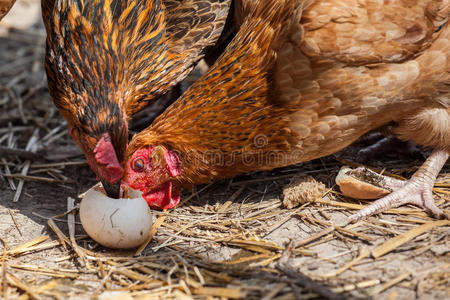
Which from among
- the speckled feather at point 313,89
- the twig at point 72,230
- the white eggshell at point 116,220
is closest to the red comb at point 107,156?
the white eggshell at point 116,220

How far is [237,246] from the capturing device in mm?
2443

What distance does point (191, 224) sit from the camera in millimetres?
2688

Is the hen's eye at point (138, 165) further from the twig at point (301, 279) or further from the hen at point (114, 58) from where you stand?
the twig at point (301, 279)

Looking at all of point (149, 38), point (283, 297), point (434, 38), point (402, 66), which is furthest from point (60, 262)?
point (434, 38)

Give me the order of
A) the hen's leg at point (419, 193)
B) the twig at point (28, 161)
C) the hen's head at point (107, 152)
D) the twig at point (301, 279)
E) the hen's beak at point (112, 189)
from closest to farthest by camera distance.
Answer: the twig at point (301, 279) → the hen's head at point (107, 152) → the hen's beak at point (112, 189) → the hen's leg at point (419, 193) → the twig at point (28, 161)

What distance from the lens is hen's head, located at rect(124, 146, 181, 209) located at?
2.63 meters

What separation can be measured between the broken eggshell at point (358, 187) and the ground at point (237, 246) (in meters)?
0.07

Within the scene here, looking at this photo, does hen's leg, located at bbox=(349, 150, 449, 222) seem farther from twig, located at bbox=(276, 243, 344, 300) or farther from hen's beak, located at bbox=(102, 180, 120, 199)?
hen's beak, located at bbox=(102, 180, 120, 199)

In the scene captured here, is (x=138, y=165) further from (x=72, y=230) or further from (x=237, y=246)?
(x=237, y=246)

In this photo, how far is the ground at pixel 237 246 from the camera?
2059 millimetres

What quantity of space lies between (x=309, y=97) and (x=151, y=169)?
0.98 meters

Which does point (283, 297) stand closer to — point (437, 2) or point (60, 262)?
point (60, 262)

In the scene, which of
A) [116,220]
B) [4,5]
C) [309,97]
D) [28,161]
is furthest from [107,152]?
[28,161]

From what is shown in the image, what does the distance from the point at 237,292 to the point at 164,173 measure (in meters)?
0.94
